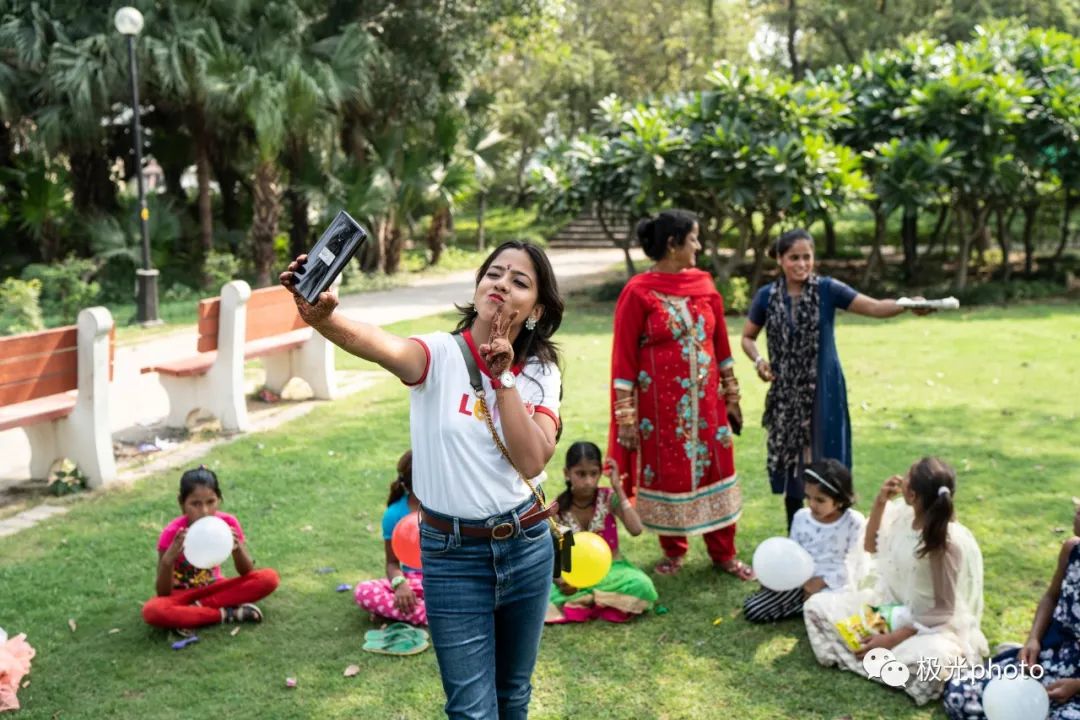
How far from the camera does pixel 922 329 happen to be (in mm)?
12430

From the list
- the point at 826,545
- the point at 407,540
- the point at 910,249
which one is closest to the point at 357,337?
the point at 407,540

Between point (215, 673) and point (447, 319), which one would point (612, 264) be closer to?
point (447, 319)

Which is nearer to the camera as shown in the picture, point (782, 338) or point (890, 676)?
point (890, 676)

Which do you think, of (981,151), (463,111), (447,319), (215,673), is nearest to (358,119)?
(463,111)

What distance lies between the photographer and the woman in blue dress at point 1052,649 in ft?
11.3

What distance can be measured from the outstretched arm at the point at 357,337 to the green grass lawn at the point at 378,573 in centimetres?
180

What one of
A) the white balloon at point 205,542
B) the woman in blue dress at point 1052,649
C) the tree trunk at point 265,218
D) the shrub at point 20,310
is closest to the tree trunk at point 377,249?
the tree trunk at point 265,218

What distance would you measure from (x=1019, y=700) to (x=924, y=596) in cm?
74

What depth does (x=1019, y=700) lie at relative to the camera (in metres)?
3.22

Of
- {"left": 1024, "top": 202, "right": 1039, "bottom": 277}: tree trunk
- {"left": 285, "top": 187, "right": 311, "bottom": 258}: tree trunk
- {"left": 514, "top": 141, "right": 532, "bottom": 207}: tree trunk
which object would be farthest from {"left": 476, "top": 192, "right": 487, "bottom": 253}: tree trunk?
{"left": 1024, "top": 202, "right": 1039, "bottom": 277}: tree trunk

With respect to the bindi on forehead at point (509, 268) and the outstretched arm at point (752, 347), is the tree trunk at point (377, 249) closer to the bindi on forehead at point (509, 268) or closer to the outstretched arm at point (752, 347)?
the outstretched arm at point (752, 347)

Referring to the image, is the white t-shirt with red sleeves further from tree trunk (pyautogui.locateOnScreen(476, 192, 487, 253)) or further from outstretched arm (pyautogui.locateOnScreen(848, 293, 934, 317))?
tree trunk (pyautogui.locateOnScreen(476, 192, 487, 253))

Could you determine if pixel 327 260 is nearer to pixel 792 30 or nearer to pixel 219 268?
pixel 219 268

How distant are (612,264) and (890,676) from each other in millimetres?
18630
